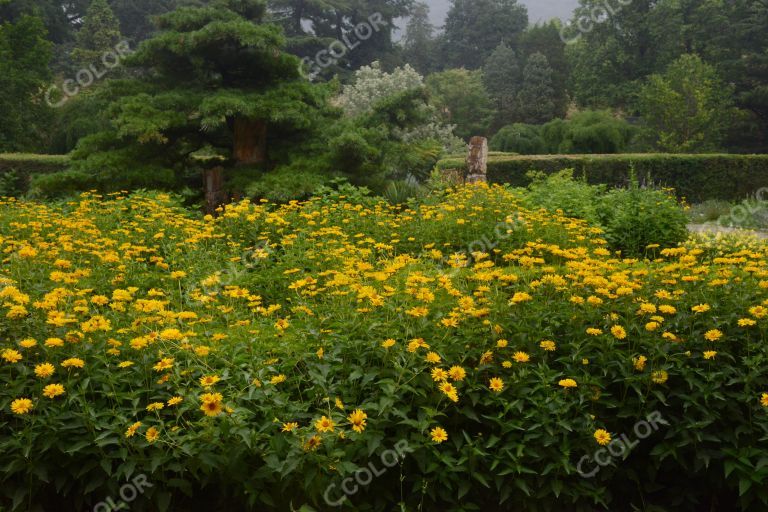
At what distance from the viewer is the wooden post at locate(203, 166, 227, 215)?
31.4 ft

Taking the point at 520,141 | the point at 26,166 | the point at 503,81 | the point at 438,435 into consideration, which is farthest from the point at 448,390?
the point at 503,81

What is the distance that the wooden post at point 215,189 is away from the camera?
9578 mm

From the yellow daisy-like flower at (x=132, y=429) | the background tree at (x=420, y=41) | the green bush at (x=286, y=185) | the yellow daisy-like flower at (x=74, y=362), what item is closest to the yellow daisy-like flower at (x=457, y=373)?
the yellow daisy-like flower at (x=132, y=429)

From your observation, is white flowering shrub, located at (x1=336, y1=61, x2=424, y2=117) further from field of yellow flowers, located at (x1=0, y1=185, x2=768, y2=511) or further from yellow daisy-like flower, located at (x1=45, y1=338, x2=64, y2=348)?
yellow daisy-like flower, located at (x1=45, y1=338, x2=64, y2=348)

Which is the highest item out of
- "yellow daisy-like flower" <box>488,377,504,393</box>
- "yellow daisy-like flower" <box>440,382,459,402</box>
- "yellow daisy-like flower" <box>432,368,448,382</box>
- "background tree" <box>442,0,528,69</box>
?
"background tree" <box>442,0,528,69</box>

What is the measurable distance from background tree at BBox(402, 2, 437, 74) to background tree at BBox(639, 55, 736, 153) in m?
20.0

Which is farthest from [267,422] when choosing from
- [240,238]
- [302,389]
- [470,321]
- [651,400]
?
[240,238]

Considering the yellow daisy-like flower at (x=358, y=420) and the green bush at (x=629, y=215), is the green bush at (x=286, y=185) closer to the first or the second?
the green bush at (x=629, y=215)

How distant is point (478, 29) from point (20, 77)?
31.6 metres

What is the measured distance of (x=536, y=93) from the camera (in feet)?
107

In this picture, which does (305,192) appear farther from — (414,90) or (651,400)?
(651,400)

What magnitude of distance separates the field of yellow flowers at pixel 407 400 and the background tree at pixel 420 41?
3871cm

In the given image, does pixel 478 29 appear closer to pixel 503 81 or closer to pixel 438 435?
pixel 503 81

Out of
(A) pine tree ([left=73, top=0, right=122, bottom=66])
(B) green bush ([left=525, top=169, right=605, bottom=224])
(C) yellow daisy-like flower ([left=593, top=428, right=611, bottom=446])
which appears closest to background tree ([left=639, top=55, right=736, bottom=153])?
(B) green bush ([left=525, top=169, right=605, bottom=224])
